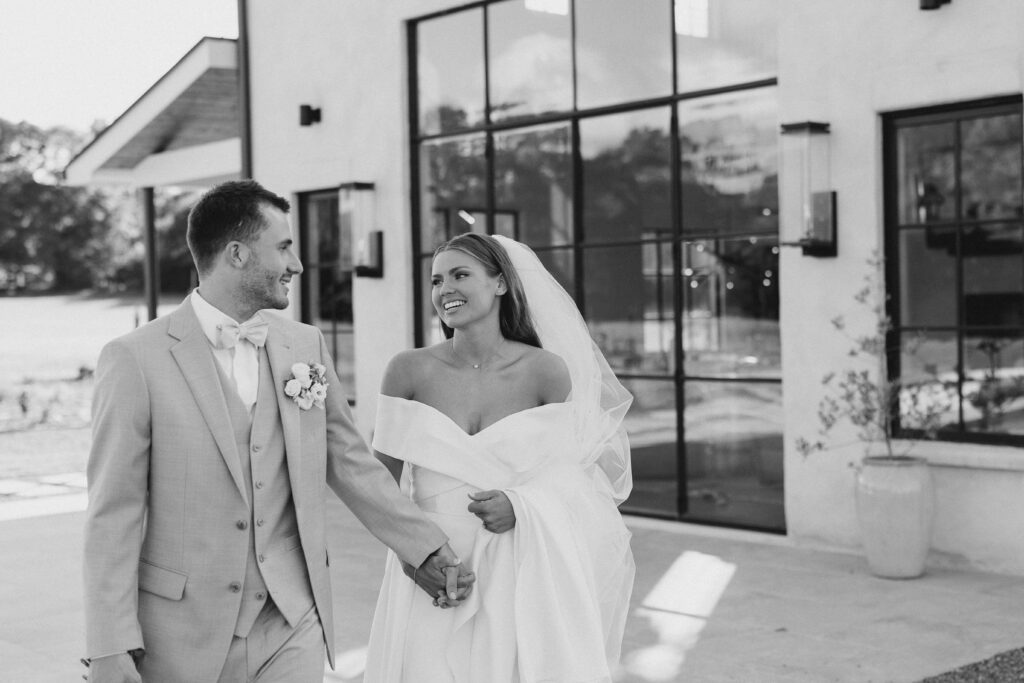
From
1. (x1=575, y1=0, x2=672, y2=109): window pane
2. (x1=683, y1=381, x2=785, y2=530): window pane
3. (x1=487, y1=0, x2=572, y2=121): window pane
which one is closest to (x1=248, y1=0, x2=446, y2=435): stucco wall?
(x1=487, y1=0, x2=572, y2=121): window pane

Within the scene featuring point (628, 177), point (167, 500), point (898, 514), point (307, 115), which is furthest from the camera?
point (628, 177)

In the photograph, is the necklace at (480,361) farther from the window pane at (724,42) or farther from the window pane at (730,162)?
the window pane at (730,162)

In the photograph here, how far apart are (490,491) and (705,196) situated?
7.51 m

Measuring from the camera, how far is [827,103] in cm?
721

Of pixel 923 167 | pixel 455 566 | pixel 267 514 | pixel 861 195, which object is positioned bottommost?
pixel 455 566

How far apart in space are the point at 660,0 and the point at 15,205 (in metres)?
48.1

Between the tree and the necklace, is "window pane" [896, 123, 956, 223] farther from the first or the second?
the tree

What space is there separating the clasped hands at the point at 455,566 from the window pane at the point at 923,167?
179 inches

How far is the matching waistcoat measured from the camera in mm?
2664

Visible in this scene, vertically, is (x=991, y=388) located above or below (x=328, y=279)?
below

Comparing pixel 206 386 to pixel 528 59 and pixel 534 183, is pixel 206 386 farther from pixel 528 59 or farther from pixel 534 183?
pixel 534 183

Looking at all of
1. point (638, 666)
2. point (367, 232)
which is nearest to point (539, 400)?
point (638, 666)

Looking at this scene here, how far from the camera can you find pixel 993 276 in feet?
24.8

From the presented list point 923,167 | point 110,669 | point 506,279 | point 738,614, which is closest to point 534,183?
point 923,167
